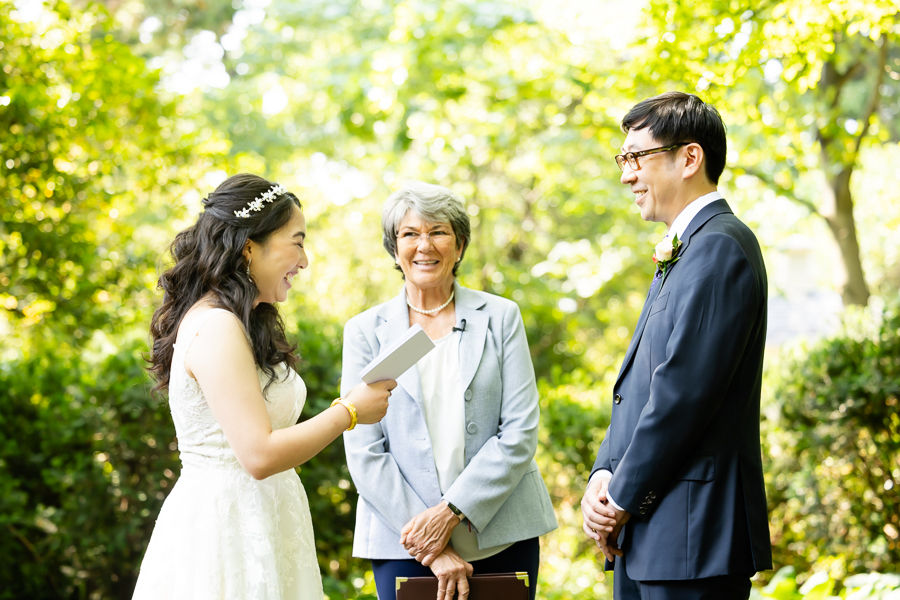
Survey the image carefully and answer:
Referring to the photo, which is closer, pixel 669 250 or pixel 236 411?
pixel 236 411

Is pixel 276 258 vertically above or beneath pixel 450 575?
above

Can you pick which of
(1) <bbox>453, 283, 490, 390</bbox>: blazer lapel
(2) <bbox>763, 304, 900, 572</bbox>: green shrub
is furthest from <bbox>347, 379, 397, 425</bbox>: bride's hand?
(2) <bbox>763, 304, 900, 572</bbox>: green shrub

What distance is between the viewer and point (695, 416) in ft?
6.67

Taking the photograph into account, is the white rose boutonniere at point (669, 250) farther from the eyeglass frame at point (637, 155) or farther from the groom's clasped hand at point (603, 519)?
the groom's clasped hand at point (603, 519)

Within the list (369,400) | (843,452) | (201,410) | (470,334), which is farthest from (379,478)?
(843,452)

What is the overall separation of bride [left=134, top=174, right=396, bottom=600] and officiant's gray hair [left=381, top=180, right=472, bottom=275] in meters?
0.50

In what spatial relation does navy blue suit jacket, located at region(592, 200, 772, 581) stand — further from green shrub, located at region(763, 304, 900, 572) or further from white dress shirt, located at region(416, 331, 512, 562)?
green shrub, located at region(763, 304, 900, 572)

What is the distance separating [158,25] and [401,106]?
30.7 ft

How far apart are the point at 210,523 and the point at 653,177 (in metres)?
1.74

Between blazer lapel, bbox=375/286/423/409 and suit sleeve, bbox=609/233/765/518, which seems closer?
suit sleeve, bbox=609/233/765/518

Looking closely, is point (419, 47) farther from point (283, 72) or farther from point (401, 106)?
point (283, 72)

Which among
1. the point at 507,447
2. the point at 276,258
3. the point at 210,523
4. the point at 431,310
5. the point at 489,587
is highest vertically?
the point at 276,258

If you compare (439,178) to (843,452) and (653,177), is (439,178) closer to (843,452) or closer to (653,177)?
(843,452)

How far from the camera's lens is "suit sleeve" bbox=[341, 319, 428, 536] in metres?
2.60
